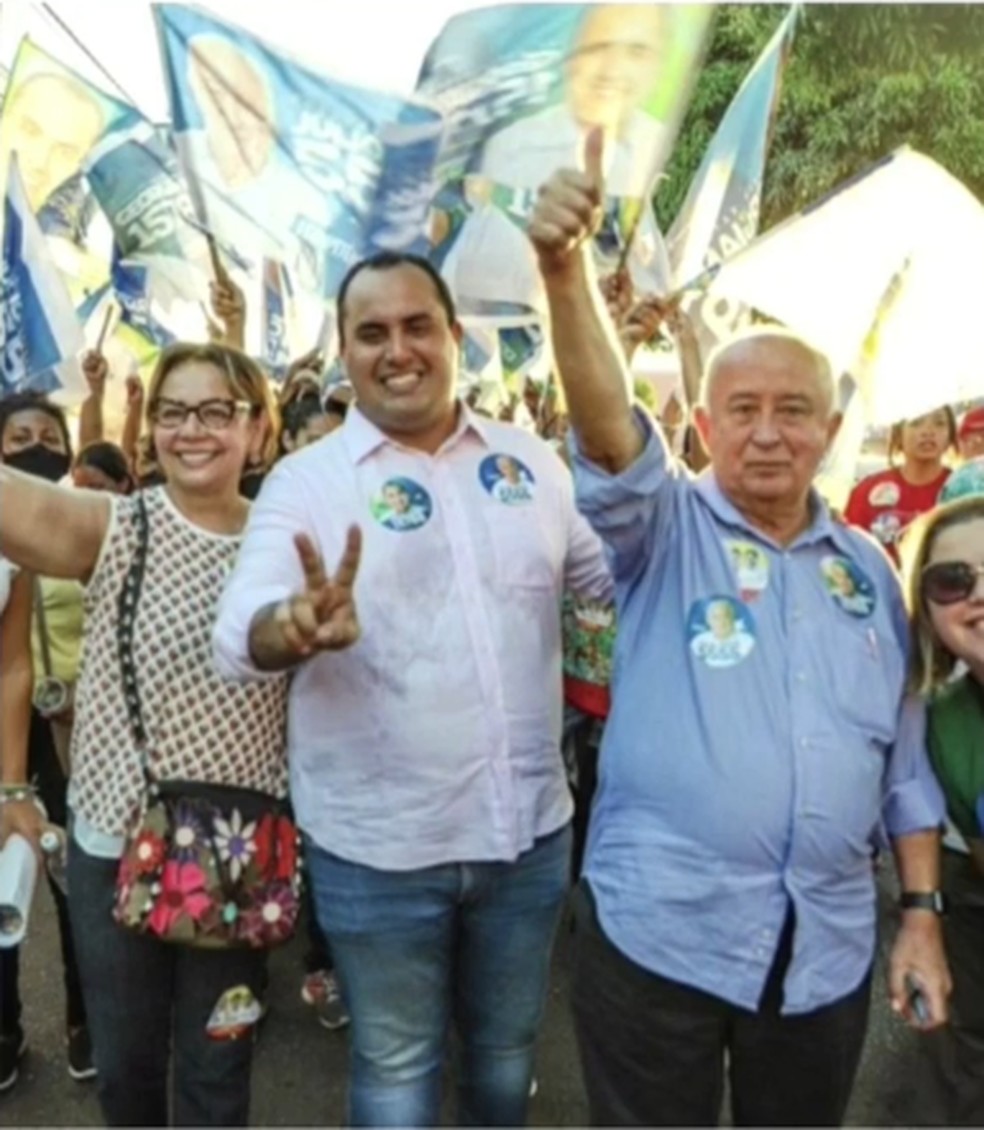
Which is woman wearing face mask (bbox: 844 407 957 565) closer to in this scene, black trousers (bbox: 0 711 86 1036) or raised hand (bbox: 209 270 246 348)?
raised hand (bbox: 209 270 246 348)

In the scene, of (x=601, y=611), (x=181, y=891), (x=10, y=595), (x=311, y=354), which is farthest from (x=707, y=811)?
(x=311, y=354)

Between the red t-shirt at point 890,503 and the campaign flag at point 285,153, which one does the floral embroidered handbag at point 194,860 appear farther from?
the red t-shirt at point 890,503

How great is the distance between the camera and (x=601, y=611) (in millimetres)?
2590

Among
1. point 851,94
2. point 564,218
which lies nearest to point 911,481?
point 564,218

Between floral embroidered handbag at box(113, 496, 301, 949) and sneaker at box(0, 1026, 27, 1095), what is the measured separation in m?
1.36

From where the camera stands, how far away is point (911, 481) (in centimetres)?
509

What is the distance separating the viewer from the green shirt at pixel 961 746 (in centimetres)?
218

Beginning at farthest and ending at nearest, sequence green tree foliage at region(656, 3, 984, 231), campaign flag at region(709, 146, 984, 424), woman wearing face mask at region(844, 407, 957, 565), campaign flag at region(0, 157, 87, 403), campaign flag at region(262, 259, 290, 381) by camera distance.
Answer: green tree foliage at region(656, 3, 984, 231) < campaign flag at region(262, 259, 290, 381) < woman wearing face mask at region(844, 407, 957, 565) < campaign flag at region(0, 157, 87, 403) < campaign flag at region(709, 146, 984, 424)

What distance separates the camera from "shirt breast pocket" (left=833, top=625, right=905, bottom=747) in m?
2.01

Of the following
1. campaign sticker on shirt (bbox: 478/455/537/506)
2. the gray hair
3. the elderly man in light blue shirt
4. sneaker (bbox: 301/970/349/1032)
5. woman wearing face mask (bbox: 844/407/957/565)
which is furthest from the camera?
woman wearing face mask (bbox: 844/407/957/565)

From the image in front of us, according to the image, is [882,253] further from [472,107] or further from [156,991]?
[156,991]

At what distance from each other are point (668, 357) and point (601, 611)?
874cm

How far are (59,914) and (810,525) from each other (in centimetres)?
237

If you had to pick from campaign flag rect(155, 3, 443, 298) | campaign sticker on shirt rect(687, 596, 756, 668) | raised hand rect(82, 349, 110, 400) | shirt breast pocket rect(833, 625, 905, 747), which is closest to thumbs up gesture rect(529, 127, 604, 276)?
campaign sticker on shirt rect(687, 596, 756, 668)
